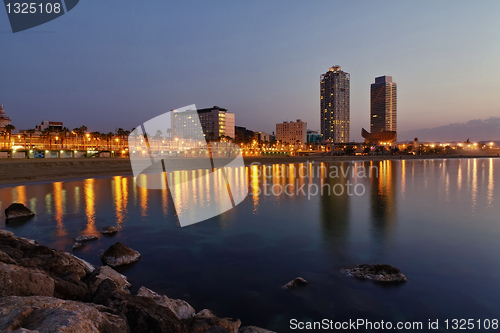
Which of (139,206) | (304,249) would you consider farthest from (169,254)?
(139,206)

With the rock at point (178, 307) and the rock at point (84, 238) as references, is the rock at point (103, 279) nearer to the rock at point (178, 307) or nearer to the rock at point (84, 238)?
the rock at point (178, 307)

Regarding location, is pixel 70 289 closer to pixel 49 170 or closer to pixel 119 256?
pixel 119 256

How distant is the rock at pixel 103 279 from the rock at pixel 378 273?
7375mm

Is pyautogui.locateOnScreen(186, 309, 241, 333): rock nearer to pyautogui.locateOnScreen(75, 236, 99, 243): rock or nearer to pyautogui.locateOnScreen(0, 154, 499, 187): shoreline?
pyautogui.locateOnScreen(75, 236, 99, 243): rock

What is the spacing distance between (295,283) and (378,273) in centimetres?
290

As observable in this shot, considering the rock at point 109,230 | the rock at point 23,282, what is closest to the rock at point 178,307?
the rock at point 23,282

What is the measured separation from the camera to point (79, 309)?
4934 millimetres

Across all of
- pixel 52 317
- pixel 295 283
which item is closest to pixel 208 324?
pixel 52 317

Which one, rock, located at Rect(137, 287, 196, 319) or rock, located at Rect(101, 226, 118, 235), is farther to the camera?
rock, located at Rect(101, 226, 118, 235)

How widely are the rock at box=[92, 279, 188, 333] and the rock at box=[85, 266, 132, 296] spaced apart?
1.23 meters

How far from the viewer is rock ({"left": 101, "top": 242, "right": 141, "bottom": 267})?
35.5 ft

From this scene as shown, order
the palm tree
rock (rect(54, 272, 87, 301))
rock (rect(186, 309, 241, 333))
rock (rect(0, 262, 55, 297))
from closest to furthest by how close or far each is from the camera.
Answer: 1. rock (rect(0, 262, 55, 297))
2. rock (rect(186, 309, 241, 333))
3. rock (rect(54, 272, 87, 301))
4. the palm tree

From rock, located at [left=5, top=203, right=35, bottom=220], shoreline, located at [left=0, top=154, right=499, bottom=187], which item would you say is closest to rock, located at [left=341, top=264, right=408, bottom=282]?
rock, located at [left=5, top=203, right=35, bottom=220]

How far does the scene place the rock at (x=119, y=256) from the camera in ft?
35.5
